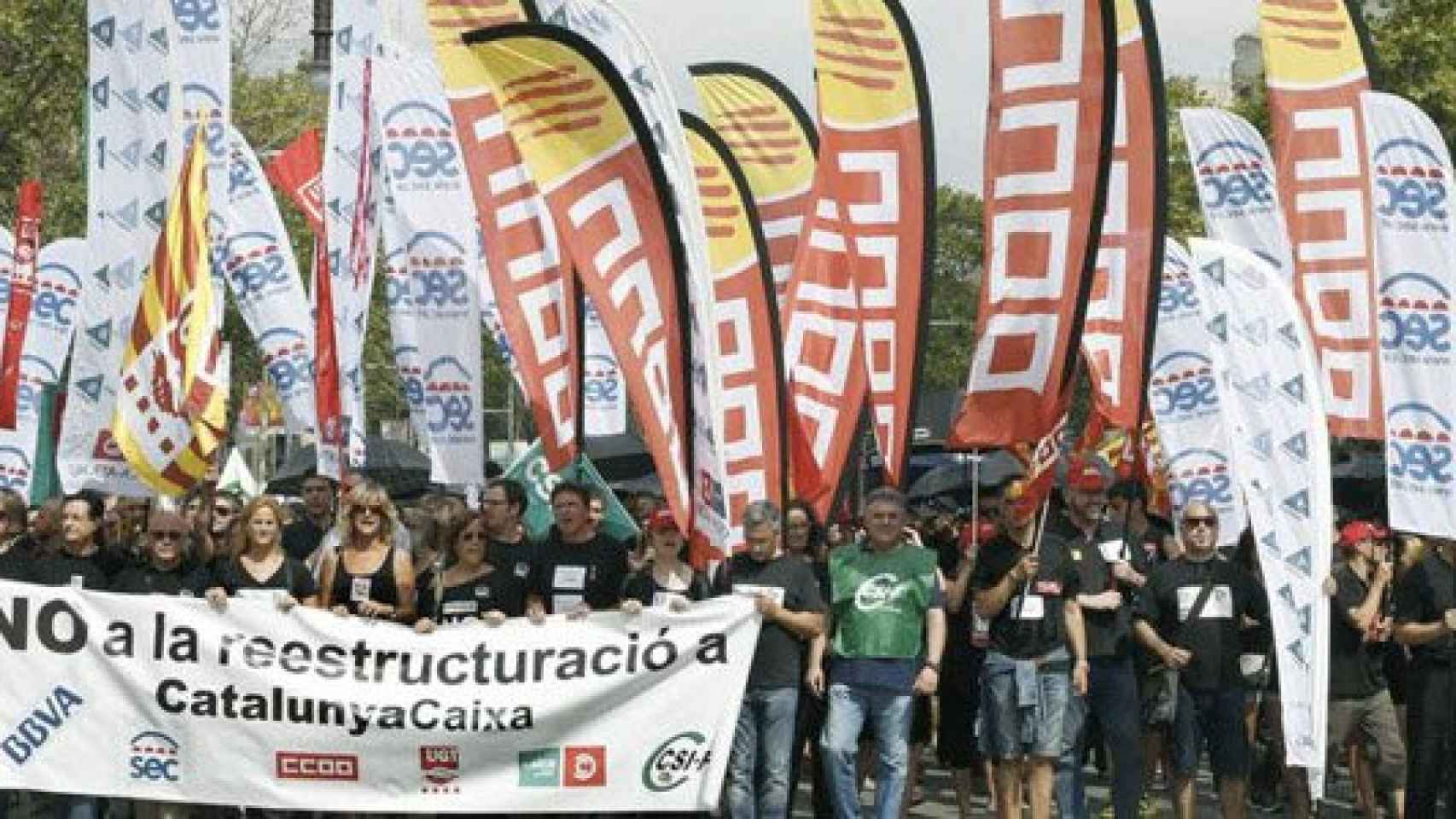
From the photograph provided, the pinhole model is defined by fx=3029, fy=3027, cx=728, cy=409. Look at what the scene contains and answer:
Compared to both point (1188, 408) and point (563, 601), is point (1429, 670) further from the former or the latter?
point (1188, 408)

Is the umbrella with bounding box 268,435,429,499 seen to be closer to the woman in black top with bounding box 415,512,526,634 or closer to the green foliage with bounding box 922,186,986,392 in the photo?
the woman in black top with bounding box 415,512,526,634

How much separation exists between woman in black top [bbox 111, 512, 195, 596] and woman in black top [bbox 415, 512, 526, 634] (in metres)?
1.21

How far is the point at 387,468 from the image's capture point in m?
35.1

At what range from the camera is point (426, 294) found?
62.8 ft

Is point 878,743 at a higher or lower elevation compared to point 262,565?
lower

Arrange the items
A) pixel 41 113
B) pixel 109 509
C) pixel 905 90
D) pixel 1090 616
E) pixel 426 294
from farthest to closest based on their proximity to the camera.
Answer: pixel 41 113 → pixel 426 294 → pixel 109 509 → pixel 905 90 → pixel 1090 616

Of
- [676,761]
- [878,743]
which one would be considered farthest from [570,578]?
[878,743]

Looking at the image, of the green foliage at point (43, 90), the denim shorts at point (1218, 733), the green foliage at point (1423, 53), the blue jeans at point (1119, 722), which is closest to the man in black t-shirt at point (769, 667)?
the blue jeans at point (1119, 722)

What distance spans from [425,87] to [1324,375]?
20.2ft

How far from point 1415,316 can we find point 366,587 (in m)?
5.23

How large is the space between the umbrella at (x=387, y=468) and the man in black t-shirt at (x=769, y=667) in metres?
17.5

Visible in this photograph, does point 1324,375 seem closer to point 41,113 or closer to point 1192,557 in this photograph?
point 1192,557

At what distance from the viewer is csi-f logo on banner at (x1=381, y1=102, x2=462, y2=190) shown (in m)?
19.7

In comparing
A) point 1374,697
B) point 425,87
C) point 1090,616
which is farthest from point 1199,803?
point 425,87
